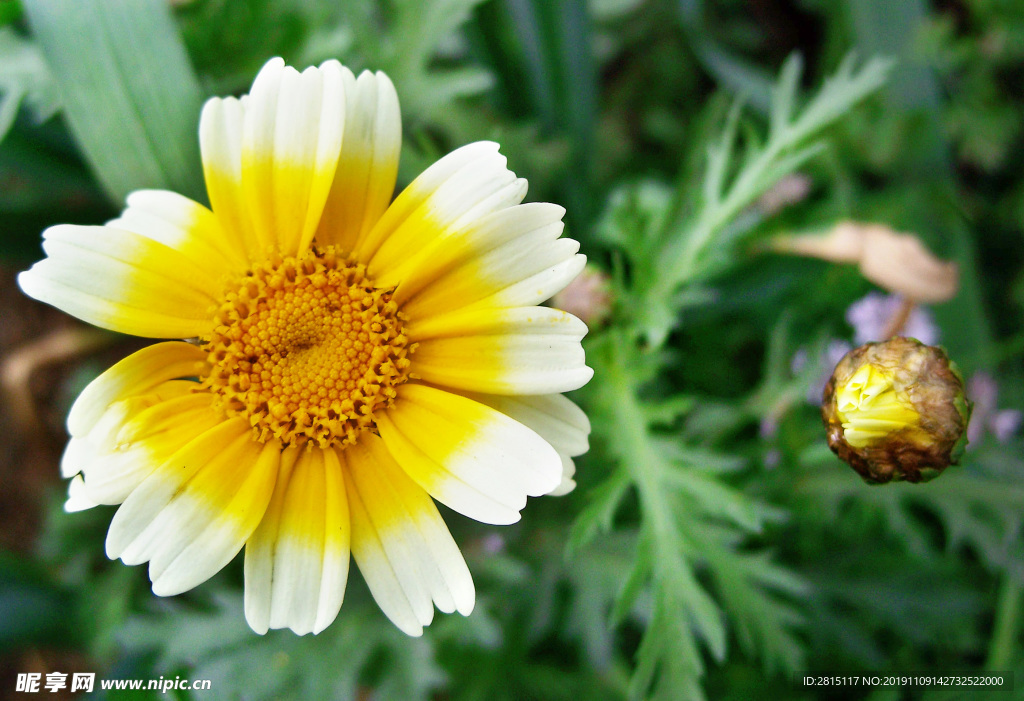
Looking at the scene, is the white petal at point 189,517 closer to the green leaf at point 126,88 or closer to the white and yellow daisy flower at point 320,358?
the white and yellow daisy flower at point 320,358

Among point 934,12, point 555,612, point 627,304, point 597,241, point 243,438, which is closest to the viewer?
point 243,438

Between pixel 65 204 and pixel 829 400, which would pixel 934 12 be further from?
pixel 65 204

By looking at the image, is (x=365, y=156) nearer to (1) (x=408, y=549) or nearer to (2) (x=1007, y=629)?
(1) (x=408, y=549)

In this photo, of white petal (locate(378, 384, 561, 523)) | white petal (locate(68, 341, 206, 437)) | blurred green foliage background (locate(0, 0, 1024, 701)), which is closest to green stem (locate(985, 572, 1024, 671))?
blurred green foliage background (locate(0, 0, 1024, 701))

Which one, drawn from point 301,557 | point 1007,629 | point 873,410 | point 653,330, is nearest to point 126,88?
point 301,557

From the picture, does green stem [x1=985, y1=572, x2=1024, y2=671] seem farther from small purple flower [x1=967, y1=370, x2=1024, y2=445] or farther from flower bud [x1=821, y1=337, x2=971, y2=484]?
flower bud [x1=821, y1=337, x2=971, y2=484]

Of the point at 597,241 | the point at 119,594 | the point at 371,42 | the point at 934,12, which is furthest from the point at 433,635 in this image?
the point at 934,12

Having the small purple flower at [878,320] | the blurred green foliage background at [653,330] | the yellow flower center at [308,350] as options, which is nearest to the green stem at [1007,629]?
the blurred green foliage background at [653,330]
